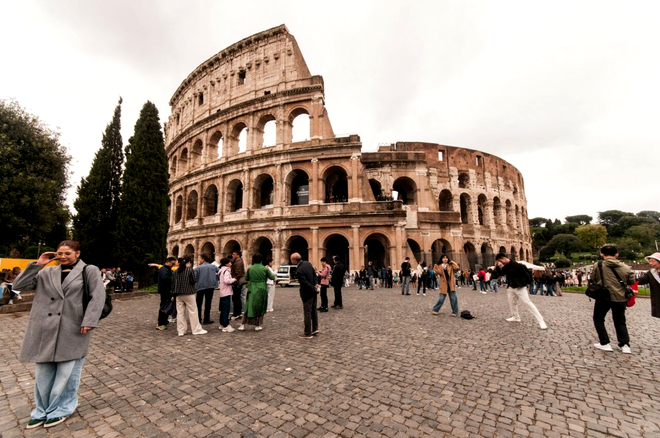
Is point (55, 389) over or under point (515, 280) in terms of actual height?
under

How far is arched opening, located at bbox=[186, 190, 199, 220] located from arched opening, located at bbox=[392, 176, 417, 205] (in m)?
19.1

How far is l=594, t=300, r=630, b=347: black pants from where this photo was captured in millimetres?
4480

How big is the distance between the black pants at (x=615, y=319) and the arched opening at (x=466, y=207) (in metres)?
27.4

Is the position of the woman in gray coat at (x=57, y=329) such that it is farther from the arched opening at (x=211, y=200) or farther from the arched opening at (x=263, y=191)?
the arched opening at (x=211, y=200)

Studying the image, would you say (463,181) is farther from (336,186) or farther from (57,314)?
(57,314)

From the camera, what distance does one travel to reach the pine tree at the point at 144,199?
16.9 m

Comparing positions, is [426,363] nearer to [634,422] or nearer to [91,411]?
[634,422]

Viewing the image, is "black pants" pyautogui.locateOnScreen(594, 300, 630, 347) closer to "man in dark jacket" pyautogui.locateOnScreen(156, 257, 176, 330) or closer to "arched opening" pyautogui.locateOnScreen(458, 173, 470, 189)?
"man in dark jacket" pyautogui.locateOnScreen(156, 257, 176, 330)

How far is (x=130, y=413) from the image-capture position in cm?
283

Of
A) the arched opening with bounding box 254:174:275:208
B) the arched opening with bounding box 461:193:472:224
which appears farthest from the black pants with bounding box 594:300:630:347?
the arched opening with bounding box 461:193:472:224

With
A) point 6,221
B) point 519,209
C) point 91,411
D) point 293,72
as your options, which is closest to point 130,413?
point 91,411

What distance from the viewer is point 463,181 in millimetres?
31391

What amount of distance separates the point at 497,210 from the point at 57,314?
121 feet

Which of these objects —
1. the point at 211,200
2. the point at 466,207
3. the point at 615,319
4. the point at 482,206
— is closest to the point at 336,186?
the point at 211,200
